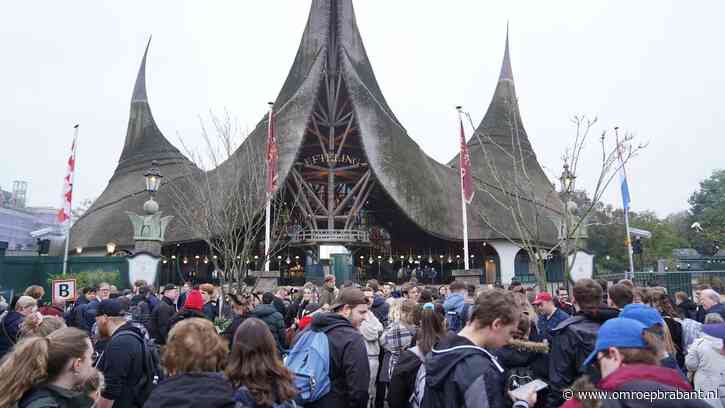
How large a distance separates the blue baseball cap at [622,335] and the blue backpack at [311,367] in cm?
168

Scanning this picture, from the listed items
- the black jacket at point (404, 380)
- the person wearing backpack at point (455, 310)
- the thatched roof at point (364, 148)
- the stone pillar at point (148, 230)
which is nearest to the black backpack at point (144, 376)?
the black jacket at point (404, 380)

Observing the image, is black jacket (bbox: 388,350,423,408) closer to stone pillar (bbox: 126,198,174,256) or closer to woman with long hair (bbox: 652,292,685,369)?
woman with long hair (bbox: 652,292,685,369)

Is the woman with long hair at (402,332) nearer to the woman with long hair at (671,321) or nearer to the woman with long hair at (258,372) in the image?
the woman with long hair at (258,372)

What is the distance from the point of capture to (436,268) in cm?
3416

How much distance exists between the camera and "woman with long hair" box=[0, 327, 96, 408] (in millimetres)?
2389

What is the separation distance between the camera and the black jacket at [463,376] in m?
2.29

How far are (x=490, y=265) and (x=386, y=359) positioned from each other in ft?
82.7

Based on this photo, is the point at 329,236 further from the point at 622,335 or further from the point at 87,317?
the point at 622,335

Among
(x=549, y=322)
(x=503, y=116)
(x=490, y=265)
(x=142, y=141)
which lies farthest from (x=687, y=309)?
(x=142, y=141)

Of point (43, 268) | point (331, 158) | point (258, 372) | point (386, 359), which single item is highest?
point (331, 158)

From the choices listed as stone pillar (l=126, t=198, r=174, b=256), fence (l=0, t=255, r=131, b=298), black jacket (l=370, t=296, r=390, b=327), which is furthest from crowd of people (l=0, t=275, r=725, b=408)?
stone pillar (l=126, t=198, r=174, b=256)

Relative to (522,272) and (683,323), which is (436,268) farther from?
(683,323)

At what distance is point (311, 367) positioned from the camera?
3.27 metres


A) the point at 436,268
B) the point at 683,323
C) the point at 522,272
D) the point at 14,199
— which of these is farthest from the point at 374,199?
the point at 14,199
